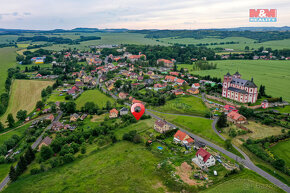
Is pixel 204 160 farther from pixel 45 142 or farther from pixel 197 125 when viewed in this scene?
pixel 45 142

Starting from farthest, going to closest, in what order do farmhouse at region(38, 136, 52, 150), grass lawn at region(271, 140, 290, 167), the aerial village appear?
farmhouse at region(38, 136, 52, 150) < grass lawn at region(271, 140, 290, 167) < the aerial village

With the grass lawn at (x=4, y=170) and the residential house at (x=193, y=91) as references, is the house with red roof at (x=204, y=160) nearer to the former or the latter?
the grass lawn at (x=4, y=170)

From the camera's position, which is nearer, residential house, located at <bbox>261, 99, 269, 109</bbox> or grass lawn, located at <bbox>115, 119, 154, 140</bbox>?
grass lawn, located at <bbox>115, 119, 154, 140</bbox>

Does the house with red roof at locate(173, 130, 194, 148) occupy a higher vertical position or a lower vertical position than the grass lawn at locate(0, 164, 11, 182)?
higher

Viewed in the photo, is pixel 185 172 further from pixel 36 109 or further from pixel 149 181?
pixel 36 109

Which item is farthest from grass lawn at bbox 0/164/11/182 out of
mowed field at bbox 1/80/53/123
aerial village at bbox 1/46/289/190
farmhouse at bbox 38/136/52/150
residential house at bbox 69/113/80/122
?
mowed field at bbox 1/80/53/123

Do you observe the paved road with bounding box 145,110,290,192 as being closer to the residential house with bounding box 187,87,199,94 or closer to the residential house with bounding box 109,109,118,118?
the residential house with bounding box 109,109,118,118

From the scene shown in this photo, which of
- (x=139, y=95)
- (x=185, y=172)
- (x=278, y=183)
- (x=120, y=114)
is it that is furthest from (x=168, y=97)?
(x=278, y=183)

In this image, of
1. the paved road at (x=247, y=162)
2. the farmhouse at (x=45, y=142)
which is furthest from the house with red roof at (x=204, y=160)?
the farmhouse at (x=45, y=142)
